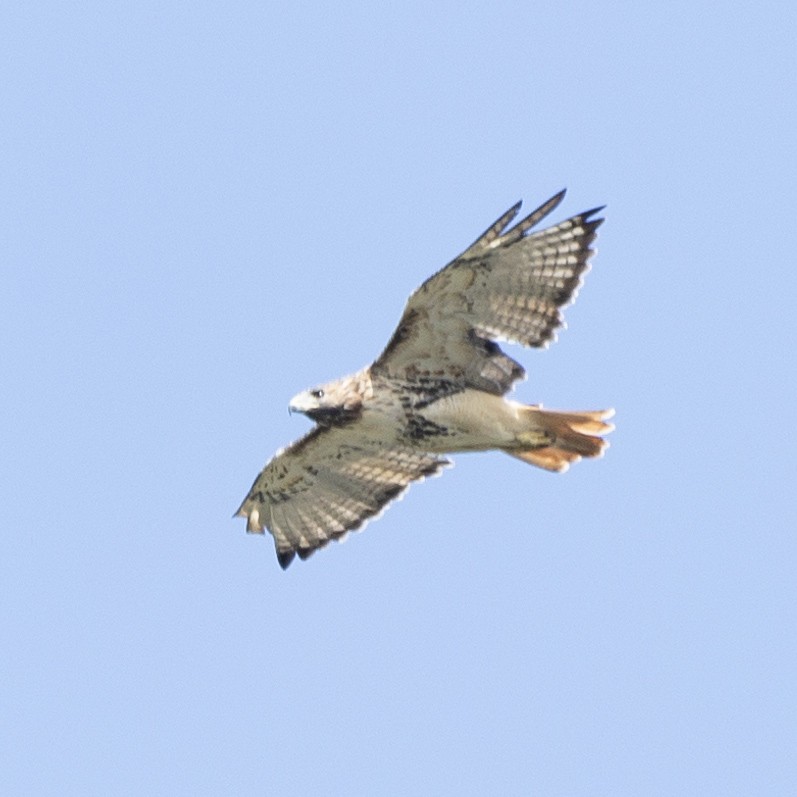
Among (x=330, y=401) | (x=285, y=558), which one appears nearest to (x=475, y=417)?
(x=330, y=401)

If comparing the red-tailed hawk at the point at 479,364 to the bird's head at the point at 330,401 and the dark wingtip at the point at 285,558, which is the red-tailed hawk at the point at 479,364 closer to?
the bird's head at the point at 330,401

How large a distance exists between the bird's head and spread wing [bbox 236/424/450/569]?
88 centimetres

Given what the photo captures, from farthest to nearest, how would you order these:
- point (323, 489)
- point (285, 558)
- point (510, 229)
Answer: point (285, 558)
point (323, 489)
point (510, 229)

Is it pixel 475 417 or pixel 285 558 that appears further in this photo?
pixel 285 558

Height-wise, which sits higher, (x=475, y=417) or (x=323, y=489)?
(x=323, y=489)

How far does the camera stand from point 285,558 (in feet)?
46.2

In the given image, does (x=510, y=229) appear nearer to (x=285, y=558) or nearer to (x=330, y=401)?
(x=330, y=401)

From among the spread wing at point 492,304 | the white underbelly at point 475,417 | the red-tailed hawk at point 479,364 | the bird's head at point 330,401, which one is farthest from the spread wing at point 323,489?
the spread wing at point 492,304

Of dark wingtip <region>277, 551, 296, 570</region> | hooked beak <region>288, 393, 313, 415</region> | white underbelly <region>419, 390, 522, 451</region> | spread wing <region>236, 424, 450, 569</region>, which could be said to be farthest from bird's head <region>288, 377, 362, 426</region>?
dark wingtip <region>277, 551, 296, 570</region>

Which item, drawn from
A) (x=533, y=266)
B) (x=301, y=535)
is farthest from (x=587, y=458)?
(x=301, y=535)

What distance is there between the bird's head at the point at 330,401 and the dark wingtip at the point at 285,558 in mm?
A: 1997

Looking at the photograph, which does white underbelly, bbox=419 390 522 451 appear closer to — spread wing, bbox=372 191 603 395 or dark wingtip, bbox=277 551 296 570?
spread wing, bbox=372 191 603 395

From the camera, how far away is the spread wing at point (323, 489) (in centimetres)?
1345

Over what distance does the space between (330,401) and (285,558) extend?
217cm
